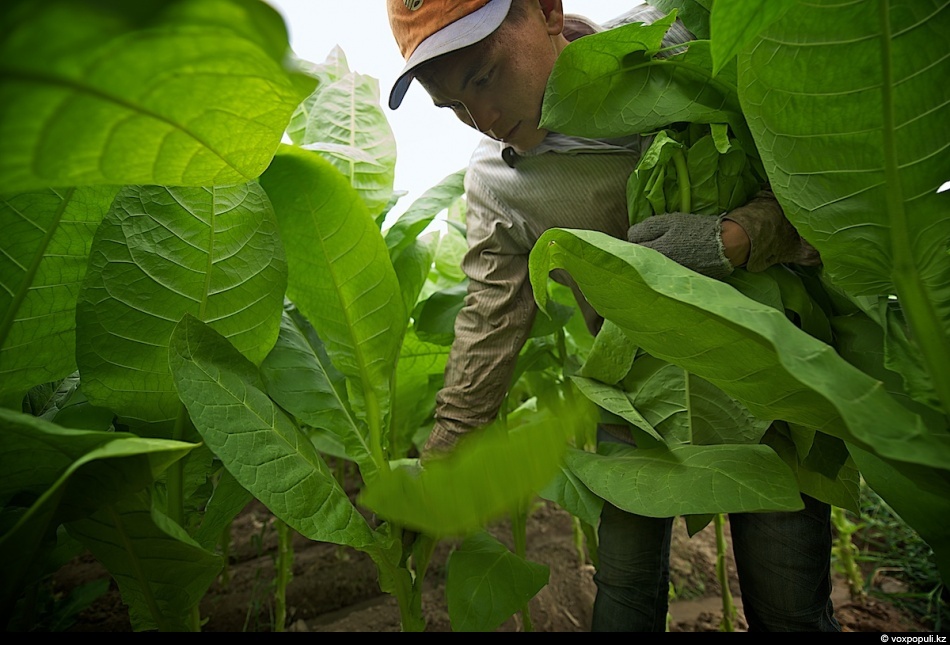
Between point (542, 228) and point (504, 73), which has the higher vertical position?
point (504, 73)

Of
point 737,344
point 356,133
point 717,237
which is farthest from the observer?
point 356,133

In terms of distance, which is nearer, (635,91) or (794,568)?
(635,91)

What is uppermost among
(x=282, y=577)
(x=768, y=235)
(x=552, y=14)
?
(x=552, y=14)

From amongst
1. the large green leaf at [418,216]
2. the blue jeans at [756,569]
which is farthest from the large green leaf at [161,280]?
the blue jeans at [756,569]

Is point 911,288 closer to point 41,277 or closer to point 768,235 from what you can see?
point 768,235

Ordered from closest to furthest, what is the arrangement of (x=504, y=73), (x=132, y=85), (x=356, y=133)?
(x=132, y=85) → (x=504, y=73) → (x=356, y=133)

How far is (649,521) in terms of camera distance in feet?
2.54

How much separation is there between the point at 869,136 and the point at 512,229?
0.49m

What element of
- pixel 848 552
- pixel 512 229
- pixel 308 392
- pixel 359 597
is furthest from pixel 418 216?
pixel 848 552

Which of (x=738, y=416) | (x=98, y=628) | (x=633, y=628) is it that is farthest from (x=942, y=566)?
(x=98, y=628)

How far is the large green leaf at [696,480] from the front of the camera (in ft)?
1.37

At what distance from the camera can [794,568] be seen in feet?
2.18

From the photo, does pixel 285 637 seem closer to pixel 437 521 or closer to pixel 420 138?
pixel 437 521

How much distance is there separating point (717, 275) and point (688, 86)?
18cm
